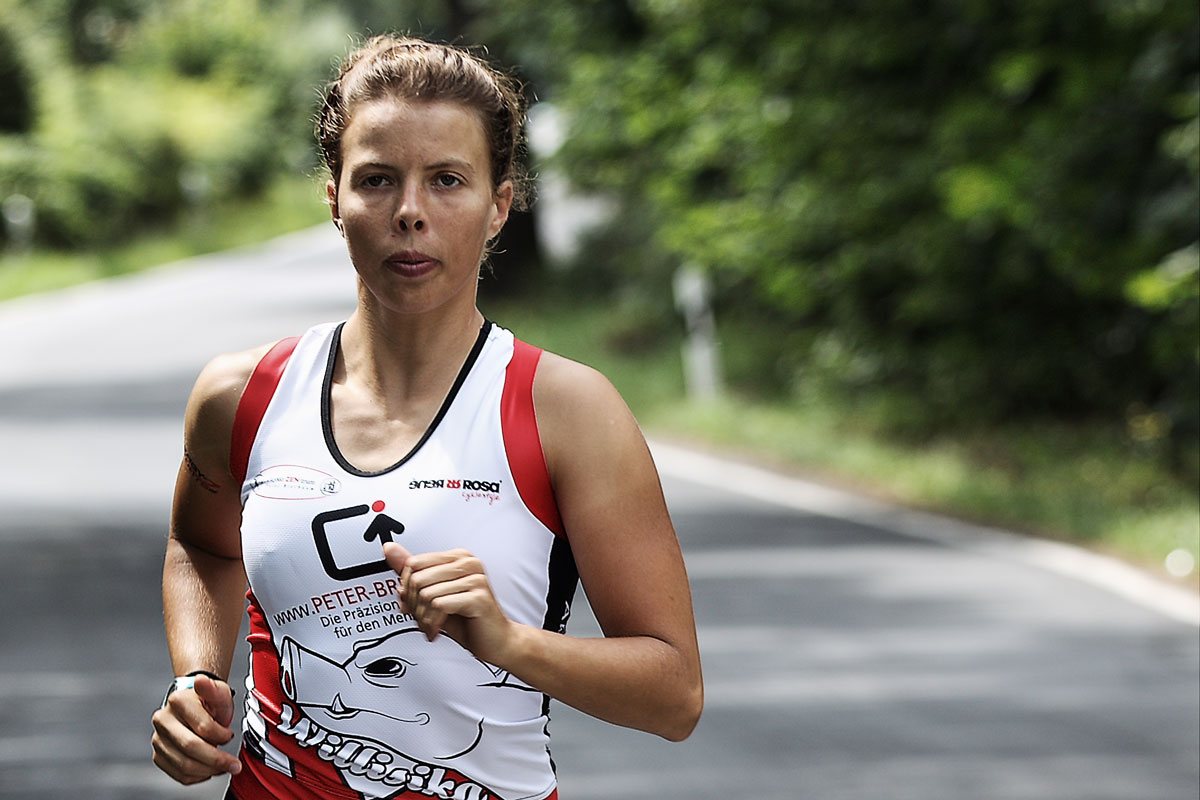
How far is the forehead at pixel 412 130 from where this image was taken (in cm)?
243

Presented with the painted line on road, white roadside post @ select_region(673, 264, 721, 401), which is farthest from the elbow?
white roadside post @ select_region(673, 264, 721, 401)

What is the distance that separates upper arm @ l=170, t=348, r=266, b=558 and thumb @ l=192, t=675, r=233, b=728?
286mm

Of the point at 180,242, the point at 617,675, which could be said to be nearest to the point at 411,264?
the point at 617,675

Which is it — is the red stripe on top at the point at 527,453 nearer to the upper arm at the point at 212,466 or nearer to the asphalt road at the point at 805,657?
the upper arm at the point at 212,466

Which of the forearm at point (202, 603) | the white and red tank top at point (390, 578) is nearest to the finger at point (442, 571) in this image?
the white and red tank top at point (390, 578)

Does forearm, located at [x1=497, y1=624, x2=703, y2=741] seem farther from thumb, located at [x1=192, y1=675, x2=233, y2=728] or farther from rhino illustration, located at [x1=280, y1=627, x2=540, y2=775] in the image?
thumb, located at [x1=192, y1=675, x2=233, y2=728]

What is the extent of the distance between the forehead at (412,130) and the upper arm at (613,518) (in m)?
0.32

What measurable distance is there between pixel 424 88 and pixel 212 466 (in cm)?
59

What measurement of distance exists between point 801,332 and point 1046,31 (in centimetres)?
692

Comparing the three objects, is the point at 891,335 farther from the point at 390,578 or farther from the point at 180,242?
the point at 180,242

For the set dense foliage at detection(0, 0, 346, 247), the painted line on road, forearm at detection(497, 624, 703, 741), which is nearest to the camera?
forearm at detection(497, 624, 703, 741)

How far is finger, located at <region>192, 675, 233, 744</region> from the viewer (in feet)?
8.20

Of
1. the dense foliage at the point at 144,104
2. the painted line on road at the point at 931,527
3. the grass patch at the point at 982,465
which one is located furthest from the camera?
the dense foliage at the point at 144,104

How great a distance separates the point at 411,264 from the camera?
244cm
